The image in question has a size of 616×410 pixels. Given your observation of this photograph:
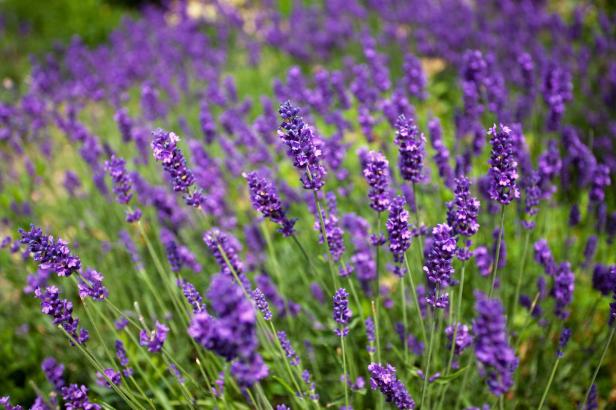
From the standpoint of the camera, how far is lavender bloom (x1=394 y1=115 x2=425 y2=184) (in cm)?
192

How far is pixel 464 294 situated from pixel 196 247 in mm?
1977

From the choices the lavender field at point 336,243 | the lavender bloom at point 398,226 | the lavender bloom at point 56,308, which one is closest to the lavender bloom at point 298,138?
the lavender field at point 336,243

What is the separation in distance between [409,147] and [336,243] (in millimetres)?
519

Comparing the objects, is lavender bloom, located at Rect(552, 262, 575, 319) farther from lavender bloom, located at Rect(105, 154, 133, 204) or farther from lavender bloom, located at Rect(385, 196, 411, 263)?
lavender bloom, located at Rect(105, 154, 133, 204)

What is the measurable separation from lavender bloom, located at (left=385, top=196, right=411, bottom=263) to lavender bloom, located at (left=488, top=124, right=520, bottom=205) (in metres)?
0.32

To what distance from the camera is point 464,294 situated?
10.2ft

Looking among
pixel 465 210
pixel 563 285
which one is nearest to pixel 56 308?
pixel 465 210

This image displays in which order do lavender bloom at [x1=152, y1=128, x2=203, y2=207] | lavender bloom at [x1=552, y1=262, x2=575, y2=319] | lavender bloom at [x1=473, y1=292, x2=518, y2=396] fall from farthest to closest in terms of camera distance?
1. lavender bloom at [x1=552, y1=262, x2=575, y2=319]
2. lavender bloom at [x1=152, y1=128, x2=203, y2=207]
3. lavender bloom at [x1=473, y1=292, x2=518, y2=396]

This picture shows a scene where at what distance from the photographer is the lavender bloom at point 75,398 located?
186 centimetres

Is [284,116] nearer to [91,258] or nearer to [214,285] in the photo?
[214,285]

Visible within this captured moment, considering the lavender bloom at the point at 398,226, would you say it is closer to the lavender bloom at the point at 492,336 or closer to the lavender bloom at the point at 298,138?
the lavender bloom at the point at 298,138

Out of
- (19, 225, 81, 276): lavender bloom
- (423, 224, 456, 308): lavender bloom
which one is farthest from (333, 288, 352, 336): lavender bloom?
(19, 225, 81, 276): lavender bloom

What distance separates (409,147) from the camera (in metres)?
1.95

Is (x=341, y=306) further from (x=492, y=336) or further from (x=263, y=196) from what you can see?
(x=492, y=336)
